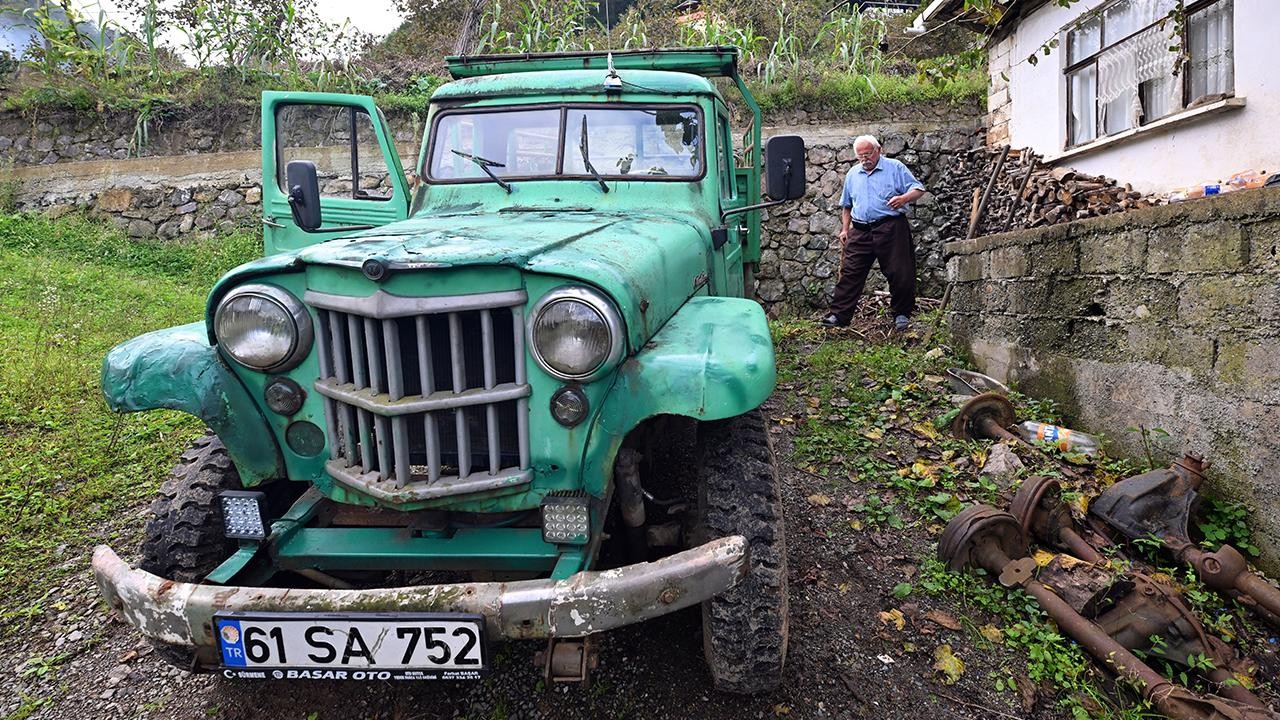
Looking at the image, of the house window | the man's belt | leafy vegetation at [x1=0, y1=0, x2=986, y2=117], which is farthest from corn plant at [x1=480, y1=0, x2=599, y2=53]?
the house window

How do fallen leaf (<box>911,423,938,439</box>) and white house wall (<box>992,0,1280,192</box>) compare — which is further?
white house wall (<box>992,0,1280,192</box>)

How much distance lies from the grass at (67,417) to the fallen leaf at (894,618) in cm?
327

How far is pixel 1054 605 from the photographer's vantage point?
256 cm

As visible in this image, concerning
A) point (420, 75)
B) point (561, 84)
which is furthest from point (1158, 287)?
point (420, 75)

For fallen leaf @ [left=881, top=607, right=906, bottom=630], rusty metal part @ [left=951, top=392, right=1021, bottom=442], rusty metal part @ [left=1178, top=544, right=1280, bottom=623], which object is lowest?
fallen leaf @ [left=881, top=607, right=906, bottom=630]

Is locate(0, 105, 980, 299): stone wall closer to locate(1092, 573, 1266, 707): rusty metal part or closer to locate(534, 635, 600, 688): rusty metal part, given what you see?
locate(1092, 573, 1266, 707): rusty metal part

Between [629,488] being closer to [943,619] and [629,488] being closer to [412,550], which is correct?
[412,550]

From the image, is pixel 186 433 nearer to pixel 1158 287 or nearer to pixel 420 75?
pixel 1158 287

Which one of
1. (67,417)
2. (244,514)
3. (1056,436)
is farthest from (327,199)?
(1056,436)

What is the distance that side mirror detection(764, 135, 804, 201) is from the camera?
344 centimetres

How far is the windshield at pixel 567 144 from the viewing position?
11.0 feet

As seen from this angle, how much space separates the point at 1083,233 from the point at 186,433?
5363 millimetres

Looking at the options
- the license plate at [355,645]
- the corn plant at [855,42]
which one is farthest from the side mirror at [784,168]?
the corn plant at [855,42]

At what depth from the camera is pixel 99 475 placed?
3.86 meters
